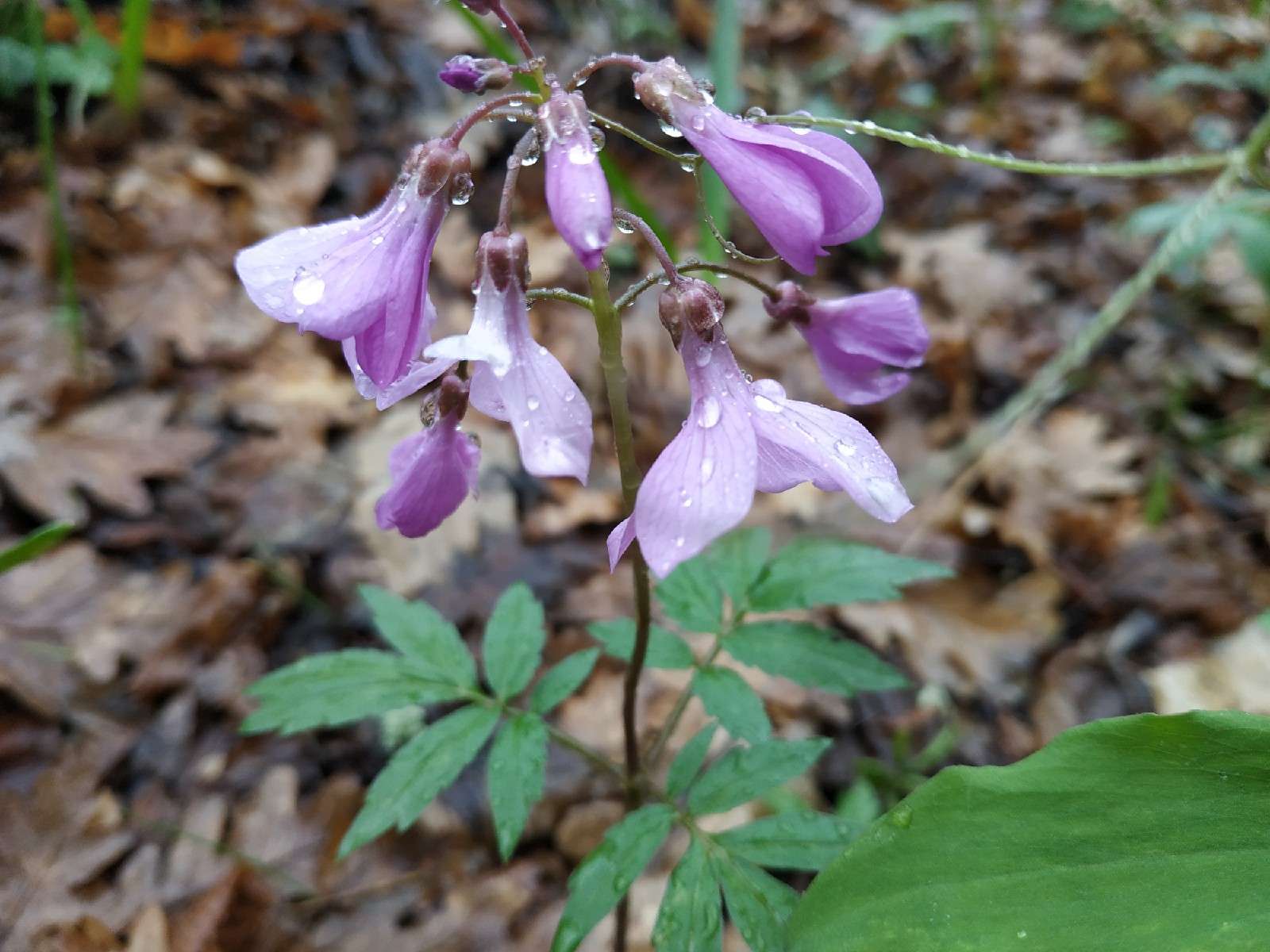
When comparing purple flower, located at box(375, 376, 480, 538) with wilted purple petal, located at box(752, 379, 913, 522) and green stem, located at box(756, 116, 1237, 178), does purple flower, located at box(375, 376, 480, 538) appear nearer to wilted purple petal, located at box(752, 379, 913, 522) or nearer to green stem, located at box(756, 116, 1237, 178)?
wilted purple petal, located at box(752, 379, 913, 522)

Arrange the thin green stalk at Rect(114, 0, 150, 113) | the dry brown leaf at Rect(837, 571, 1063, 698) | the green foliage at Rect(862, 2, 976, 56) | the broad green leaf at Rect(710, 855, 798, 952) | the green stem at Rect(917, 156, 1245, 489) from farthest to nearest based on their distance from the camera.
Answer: the green foliage at Rect(862, 2, 976, 56) → the thin green stalk at Rect(114, 0, 150, 113) → the dry brown leaf at Rect(837, 571, 1063, 698) → the green stem at Rect(917, 156, 1245, 489) → the broad green leaf at Rect(710, 855, 798, 952)

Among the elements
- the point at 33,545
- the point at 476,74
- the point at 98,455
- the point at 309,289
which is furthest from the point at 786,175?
the point at 98,455

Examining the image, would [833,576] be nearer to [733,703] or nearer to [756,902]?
[733,703]

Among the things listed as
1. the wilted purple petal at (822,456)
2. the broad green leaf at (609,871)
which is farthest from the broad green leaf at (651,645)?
the wilted purple petal at (822,456)

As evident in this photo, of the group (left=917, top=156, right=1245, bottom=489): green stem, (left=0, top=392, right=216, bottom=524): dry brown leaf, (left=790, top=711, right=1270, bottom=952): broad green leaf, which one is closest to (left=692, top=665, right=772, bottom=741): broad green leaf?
(left=790, top=711, right=1270, bottom=952): broad green leaf

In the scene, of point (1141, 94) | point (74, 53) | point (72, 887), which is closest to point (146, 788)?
point (72, 887)

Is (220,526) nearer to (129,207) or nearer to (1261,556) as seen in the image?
(129,207)

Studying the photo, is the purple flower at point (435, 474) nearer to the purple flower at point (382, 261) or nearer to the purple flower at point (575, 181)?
the purple flower at point (382, 261)
